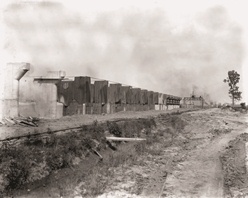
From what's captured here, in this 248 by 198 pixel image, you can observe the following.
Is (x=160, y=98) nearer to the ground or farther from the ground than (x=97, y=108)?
farther from the ground

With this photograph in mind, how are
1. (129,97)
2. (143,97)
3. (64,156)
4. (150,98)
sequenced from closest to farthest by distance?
(64,156) → (129,97) → (143,97) → (150,98)

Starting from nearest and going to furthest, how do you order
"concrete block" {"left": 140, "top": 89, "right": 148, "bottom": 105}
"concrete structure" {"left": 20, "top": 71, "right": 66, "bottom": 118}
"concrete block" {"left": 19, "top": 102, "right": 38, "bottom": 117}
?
"concrete block" {"left": 19, "top": 102, "right": 38, "bottom": 117}, "concrete structure" {"left": 20, "top": 71, "right": 66, "bottom": 118}, "concrete block" {"left": 140, "top": 89, "right": 148, "bottom": 105}

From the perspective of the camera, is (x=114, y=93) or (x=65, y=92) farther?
(x=114, y=93)

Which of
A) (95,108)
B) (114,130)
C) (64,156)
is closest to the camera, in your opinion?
(64,156)

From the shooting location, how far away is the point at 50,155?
6.65 m

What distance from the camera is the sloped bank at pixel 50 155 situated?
551 centimetres

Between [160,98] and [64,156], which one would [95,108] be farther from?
[160,98]

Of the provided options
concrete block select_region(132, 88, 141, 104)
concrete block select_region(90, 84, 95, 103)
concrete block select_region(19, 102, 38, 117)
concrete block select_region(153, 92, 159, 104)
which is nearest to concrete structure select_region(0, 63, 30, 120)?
concrete block select_region(19, 102, 38, 117)

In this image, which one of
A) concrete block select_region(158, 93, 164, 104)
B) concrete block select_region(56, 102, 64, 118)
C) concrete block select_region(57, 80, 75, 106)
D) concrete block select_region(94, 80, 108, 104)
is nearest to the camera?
concrete block select_region(56, 102, 64, 118)

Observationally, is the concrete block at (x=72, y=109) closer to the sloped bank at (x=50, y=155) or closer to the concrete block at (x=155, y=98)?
the sloped bank at (x=50, y=155)

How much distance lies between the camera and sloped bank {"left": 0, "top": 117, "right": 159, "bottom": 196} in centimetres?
551

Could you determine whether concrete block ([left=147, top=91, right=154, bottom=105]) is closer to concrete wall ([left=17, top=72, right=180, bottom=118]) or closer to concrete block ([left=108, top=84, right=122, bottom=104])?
concrete block ([left=108, top=84, right=122, bottom=104])

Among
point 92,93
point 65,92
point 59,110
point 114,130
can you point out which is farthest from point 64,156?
point 92,93

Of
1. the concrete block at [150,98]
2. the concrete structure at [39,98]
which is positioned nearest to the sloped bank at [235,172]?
the concrete structure at [39,98]
